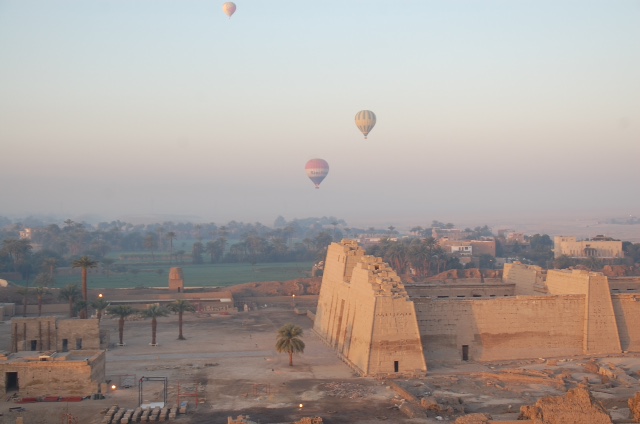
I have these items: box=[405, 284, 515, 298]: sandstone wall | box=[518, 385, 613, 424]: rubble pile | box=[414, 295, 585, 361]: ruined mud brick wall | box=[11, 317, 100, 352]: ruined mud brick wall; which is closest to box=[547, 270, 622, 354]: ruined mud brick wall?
box=[414, 295, 585, 361]: ruined mud brick wall

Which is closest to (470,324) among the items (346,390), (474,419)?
(346,390)

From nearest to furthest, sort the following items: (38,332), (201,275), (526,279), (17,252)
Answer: (38,332) < (526,279) < (17,252) < (201,275)

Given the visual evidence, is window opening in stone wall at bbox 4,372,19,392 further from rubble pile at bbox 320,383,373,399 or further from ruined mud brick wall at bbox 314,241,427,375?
ruined mud brick wall at bbox 314,241,427,375

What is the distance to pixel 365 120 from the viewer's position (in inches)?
3590

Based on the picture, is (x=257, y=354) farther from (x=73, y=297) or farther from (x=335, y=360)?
(x=73, y=297)

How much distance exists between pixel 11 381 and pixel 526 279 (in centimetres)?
3414

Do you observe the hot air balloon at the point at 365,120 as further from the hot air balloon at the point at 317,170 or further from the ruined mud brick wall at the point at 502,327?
the ruined mud brick wall at the point at 502,327

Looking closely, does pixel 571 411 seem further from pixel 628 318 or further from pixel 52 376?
pixel 52 376

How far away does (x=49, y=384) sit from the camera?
36000 mm

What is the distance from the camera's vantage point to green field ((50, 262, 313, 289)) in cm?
10031

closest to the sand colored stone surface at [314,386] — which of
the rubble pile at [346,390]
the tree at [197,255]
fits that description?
the rubble pile at [346,390]

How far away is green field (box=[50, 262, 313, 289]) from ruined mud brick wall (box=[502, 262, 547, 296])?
49.1m

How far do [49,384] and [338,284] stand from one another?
2084 cm

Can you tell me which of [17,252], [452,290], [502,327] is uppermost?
[17,252]
